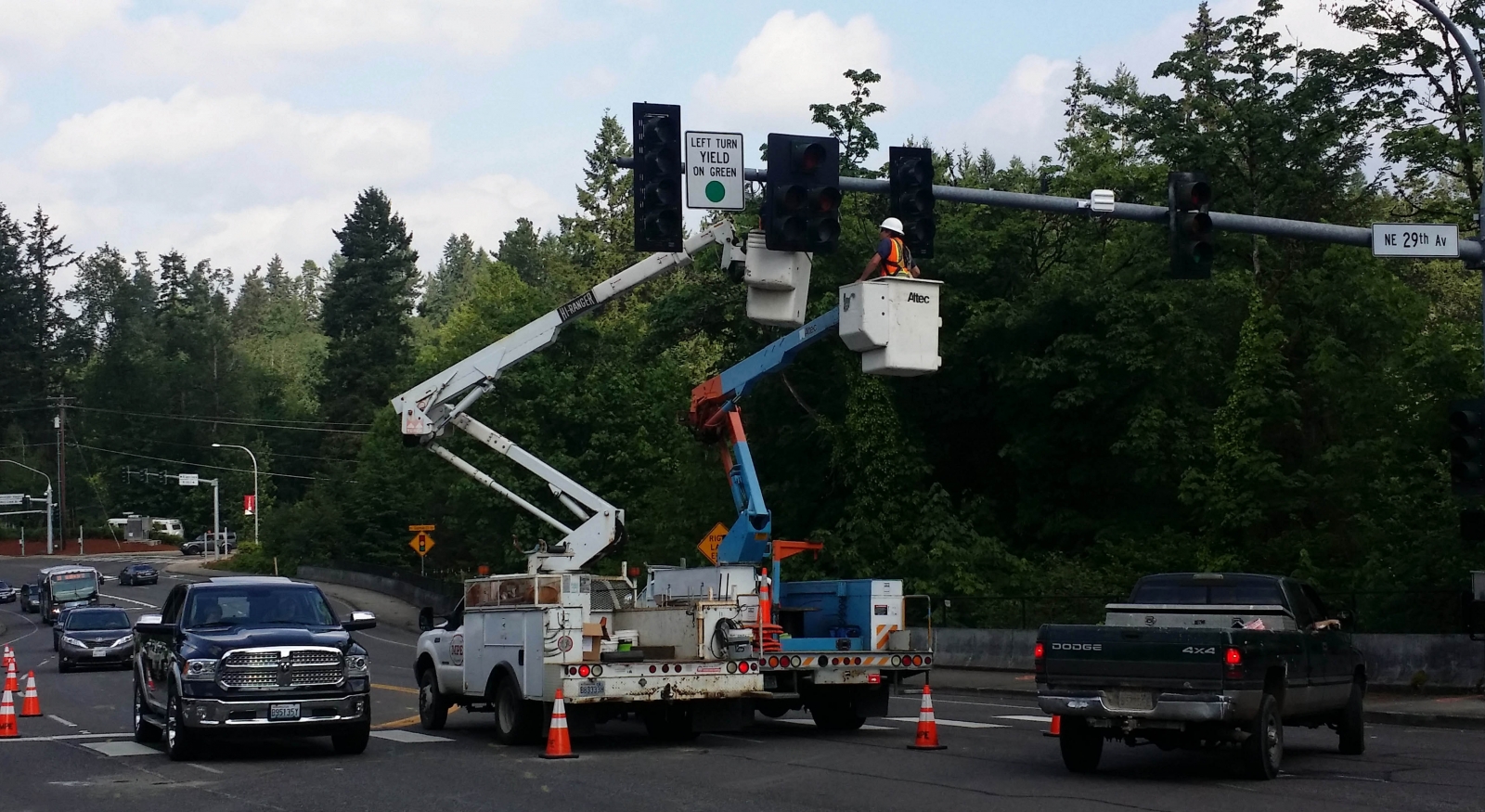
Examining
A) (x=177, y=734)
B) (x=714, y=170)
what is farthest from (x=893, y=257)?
(x=177, y=734)

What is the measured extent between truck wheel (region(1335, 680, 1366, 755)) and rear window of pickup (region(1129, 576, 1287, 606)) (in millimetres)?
1462

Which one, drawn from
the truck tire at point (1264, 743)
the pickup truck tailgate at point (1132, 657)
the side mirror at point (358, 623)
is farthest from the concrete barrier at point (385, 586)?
the truck tire at point (1264, 743)

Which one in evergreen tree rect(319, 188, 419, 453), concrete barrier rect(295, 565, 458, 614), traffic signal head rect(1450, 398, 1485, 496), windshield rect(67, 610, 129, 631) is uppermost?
evergreen tree rect(319, 188, 419, 453)

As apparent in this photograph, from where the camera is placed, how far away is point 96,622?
38969 millimetres

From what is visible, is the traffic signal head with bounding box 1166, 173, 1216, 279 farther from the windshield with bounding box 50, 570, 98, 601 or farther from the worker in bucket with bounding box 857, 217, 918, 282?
the windshield with bounding box 50, 570, 98, 601

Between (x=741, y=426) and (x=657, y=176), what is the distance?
6.23m

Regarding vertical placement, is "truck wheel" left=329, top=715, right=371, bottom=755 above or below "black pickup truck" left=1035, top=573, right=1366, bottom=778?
below

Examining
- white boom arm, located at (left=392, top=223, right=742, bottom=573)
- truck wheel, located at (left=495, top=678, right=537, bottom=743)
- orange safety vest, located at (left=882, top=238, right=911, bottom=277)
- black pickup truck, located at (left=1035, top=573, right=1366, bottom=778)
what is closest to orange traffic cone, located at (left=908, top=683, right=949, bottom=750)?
black pickup truck, located at (left=1035, top=573, right=1366, bottom=778)

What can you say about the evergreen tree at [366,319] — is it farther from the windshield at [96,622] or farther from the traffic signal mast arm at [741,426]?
the traffic signal mast arm at [741,426]

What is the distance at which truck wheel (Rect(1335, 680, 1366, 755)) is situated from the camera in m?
16.7

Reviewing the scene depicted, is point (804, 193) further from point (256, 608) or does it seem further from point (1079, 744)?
point (256, 608)

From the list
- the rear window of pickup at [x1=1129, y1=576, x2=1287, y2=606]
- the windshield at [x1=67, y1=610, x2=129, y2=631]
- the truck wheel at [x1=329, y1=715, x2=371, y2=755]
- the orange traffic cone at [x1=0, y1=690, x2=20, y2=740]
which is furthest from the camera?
the windshield at [x1=67, y1=610, x2=129, y2=631]

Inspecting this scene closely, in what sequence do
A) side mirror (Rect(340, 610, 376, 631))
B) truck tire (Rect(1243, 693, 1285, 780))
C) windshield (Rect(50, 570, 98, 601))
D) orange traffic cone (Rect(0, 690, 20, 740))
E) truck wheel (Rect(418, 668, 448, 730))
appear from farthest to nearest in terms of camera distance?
1. windshield (Rect(50, 570, 98, 601))
2. truck wheel (Rect(418, 668, 448, 730))
3. orange traffic cone (Rect(0, 690, 20, 740))
4. side mirror (Rect(340, 610, 376, 631))
5. truck tire (Rect(1243, 693, 1285, 780))

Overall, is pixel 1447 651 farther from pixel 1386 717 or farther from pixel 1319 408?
pixel 1319 408
